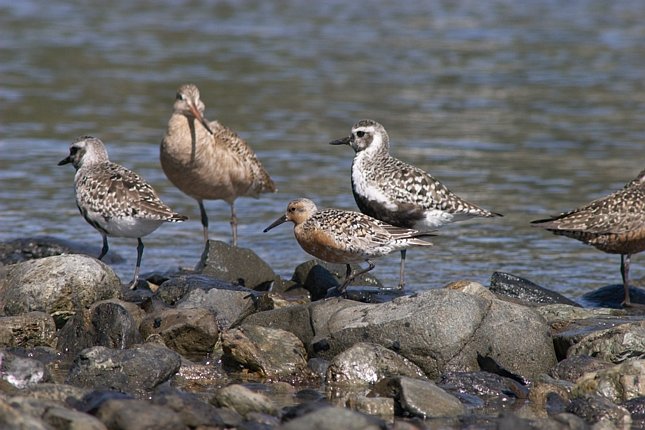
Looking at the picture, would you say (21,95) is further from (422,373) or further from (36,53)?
(422,373)

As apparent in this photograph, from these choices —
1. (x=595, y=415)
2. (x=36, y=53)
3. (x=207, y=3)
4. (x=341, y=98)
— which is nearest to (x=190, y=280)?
(x=595, y=415)

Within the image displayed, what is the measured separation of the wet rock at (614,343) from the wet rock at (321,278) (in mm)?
2977

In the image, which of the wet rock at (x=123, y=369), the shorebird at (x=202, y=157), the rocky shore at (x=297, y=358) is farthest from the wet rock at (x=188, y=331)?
the shorebird at (x=202, y=157)

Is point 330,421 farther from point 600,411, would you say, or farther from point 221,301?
point 221,301

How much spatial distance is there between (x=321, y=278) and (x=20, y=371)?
4.00 m

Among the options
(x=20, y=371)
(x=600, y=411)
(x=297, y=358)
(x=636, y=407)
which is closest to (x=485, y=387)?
(x=600, y=411)

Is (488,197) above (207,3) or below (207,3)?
below

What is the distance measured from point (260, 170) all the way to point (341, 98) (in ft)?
28.6

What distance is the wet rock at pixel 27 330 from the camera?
9.46 metres

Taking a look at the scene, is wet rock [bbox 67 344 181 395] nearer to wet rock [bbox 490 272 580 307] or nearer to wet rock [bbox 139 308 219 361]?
wet rock [bbox 139 308 219 361]

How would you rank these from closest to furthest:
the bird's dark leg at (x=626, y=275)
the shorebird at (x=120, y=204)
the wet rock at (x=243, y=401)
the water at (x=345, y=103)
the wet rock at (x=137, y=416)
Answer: the wet rock at (x=137, y=416)
the wet rock at (x=243, y=401)
the shorebird at (x=120, y=204)
the bird's dark leg at (x=626, y=275)
the water at (x=345, y=103)

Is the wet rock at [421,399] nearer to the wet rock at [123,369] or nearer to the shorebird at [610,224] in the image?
the wet rock at [123,369]

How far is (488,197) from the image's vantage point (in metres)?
16.2

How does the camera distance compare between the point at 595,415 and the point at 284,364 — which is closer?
the point at 595,415
